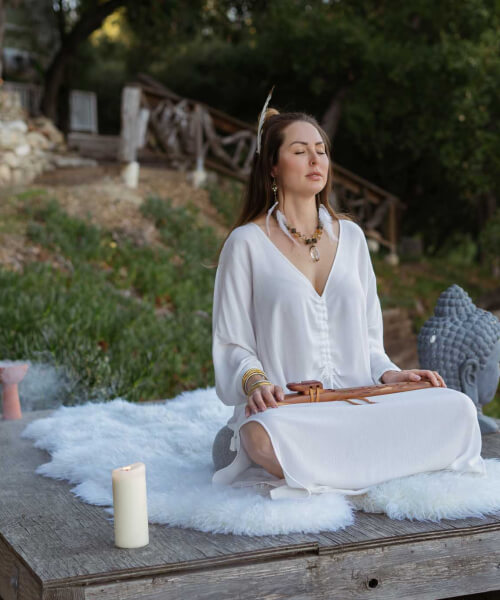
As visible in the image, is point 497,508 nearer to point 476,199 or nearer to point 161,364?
point 161,364

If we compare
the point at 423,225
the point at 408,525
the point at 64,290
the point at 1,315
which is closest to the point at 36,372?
the point at 1,315

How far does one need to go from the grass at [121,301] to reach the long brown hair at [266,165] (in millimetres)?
2250

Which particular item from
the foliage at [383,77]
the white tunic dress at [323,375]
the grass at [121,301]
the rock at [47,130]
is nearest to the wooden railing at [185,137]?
the grass at [121,301]

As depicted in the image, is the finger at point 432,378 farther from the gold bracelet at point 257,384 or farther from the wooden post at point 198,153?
the wooden post at point 198,153

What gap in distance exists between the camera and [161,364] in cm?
611

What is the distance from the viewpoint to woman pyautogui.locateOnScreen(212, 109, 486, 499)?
9.01 feet

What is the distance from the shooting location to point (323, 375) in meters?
3.12

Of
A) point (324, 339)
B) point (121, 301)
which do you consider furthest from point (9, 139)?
point (324, 339)

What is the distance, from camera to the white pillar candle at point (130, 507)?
2.44 metres

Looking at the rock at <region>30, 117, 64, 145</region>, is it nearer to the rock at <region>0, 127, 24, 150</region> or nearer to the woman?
the rock at <region>0, 127, 24, 150</region>

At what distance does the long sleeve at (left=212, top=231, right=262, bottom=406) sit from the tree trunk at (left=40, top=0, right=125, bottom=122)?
41.2ft

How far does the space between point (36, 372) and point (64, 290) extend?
1856 mm

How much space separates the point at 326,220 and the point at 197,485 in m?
1.15

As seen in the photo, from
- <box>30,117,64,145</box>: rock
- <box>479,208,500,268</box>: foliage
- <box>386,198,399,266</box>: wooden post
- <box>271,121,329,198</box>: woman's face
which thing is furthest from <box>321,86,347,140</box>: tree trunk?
<box>271,121,329,198</box>: woman's face
